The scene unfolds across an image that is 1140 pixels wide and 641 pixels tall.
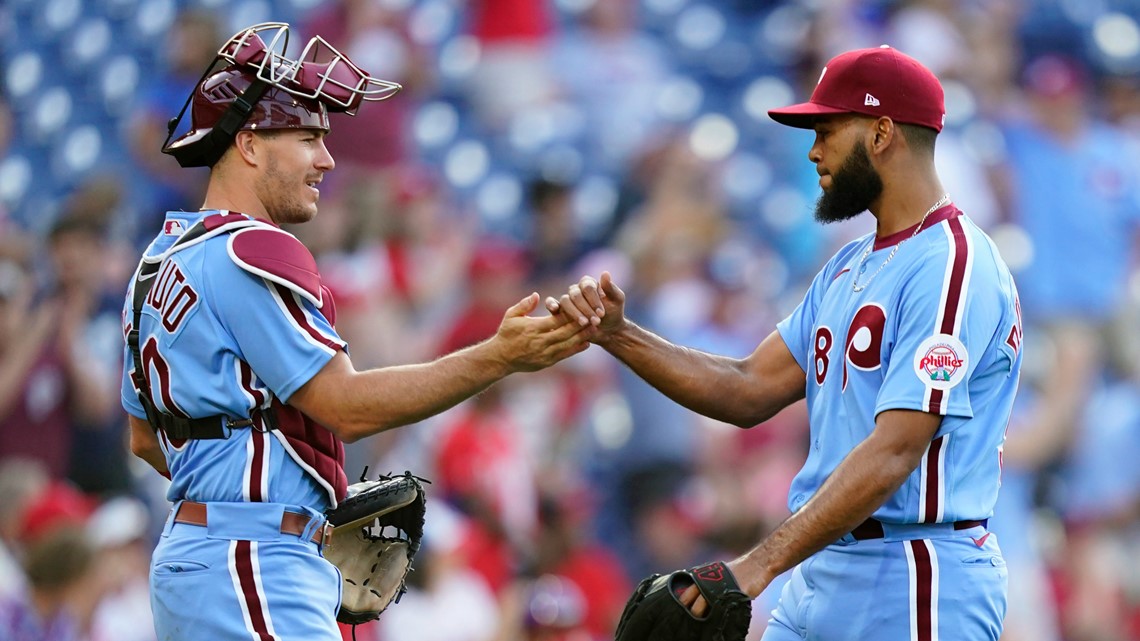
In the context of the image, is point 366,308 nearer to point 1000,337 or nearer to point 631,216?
point 631,216

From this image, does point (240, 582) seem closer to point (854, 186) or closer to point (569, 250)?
point (854, 186)

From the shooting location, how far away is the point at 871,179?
4.02 m

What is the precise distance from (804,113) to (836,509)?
1153mm

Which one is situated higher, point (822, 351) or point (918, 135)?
point (918, 135)

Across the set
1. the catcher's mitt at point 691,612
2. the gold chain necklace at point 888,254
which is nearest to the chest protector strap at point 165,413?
the catcher's mitt at point 691,612

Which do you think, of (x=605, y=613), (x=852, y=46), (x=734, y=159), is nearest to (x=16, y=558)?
(x=605, y=613)

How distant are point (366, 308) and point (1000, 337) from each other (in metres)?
5.03

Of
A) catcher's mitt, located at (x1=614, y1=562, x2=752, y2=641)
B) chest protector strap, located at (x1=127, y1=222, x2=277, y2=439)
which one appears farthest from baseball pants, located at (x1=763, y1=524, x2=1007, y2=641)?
chest protector strap, located at (x1=127, y1=222, x2=277, y2=439)

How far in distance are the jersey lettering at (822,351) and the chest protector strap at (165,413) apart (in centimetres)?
156

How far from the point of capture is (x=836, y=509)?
3572mm

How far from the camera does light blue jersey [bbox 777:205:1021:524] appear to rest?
3.62 metres

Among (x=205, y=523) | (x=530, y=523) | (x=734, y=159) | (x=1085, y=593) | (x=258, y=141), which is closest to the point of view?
(x=205, y=523)

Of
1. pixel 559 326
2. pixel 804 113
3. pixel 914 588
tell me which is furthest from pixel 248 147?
pixel 914 588

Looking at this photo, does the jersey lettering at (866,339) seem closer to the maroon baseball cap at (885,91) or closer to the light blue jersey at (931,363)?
the light blue jersey at (931,363)
